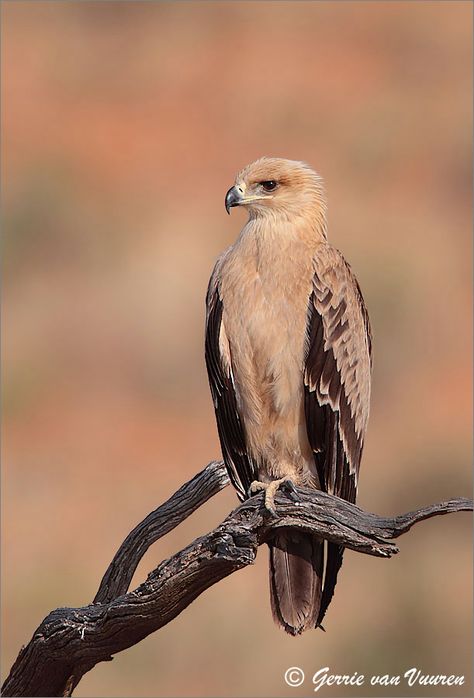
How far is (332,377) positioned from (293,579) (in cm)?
98

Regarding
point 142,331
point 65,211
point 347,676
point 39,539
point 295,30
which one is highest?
Result: point 295,30

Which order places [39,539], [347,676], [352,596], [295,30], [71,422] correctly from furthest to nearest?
[295,30]
[71,422]
[39,539]
[352,596]
[347,676]

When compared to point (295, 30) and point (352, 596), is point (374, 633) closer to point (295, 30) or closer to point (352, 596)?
point (352, 596)

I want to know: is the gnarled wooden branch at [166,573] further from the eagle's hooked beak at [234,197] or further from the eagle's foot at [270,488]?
the eagle's hooked beak at [234,197]

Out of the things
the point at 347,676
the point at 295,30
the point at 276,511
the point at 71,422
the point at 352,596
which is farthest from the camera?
the point at 295,30

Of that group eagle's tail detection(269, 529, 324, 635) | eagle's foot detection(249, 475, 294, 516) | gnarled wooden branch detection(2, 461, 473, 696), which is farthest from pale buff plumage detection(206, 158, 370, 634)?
gnarled wooden branch detection(2, 461, 473, 696)

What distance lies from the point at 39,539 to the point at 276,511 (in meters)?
7.08

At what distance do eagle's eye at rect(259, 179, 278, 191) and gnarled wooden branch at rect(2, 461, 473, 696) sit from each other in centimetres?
160

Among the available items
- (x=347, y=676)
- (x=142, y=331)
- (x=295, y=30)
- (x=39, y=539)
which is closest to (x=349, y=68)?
(x=295, y=30)

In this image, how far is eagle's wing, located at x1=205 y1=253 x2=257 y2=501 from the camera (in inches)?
239

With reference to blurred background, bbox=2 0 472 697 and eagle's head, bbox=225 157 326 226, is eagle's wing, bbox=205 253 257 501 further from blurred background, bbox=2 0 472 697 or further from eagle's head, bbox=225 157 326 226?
blurred background, bbox=2 0 472 697

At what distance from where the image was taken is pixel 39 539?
1211 cm

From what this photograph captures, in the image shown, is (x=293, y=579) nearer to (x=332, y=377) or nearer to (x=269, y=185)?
(x=332, y=377)

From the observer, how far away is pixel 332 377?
240 inches
